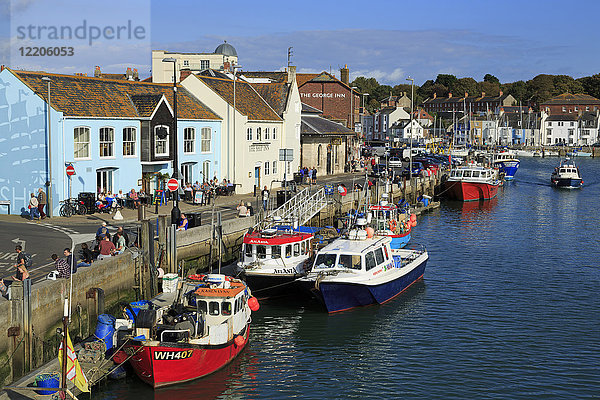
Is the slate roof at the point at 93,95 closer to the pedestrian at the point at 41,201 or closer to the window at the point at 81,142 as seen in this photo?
the window at the point at 81,142

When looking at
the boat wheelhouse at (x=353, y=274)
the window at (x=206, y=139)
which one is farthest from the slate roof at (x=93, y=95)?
the boat wheelhouse at (x=353, y=274)

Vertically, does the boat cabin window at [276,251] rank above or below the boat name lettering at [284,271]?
above

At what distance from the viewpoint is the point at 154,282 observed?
29.2 meters

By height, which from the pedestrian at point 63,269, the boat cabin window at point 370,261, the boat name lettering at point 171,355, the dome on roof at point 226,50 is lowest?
the boat name lettering at point 171,355

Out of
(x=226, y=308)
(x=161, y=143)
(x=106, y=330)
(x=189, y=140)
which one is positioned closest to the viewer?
(x=106, y=330)

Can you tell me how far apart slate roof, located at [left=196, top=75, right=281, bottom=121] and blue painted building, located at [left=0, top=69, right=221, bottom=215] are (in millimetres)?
6678

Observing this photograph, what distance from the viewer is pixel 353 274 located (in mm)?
30188

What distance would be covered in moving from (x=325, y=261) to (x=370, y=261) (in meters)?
1.99

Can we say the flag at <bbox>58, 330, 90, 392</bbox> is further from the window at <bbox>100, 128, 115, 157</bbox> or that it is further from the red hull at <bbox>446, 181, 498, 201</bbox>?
the red hull at <bbox>446, 181, 498, 201</bbox>

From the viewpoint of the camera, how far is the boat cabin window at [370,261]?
101 ft

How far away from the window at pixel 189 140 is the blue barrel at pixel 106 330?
92.4 ft

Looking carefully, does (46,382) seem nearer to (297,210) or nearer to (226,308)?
(226,308)

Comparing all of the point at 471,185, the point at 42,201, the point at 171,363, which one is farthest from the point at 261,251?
the point at 471,185

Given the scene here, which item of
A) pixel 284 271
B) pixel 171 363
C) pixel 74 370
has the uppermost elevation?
pixel 284 271
